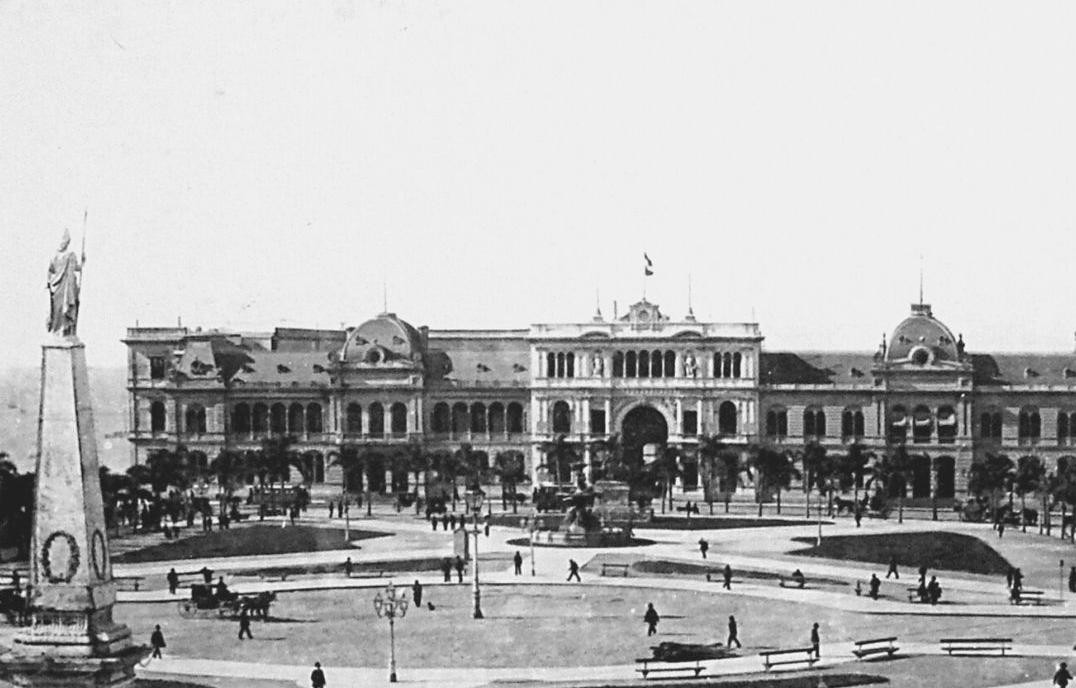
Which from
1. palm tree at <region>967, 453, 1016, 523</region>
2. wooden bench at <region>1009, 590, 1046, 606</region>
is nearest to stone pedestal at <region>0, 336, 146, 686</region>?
wooden bench at <region>1009, 590, 1046, 606</region>

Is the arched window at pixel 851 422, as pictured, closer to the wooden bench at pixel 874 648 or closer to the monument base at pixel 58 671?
the wooden bench at pixel 874 648

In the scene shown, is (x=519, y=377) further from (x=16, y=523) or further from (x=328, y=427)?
(x=16, y=523)

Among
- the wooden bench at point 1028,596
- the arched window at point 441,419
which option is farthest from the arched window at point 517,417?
the wooden bench at point 1028,596

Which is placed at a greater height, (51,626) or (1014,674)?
(51,626)

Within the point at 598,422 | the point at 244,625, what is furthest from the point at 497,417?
the point at 244,625

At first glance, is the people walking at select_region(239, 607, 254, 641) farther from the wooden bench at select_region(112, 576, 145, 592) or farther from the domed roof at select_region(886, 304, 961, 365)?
the domed roof at select_region(886, 304, 961, 365)

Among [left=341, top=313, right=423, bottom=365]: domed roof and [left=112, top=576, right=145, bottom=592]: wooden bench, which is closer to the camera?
[left=112, top=576, right=145, bottom=592]: wooden bench

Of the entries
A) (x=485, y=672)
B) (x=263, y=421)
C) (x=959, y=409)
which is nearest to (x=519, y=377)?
(x=263, y=421)

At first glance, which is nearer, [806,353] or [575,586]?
[575,586]
